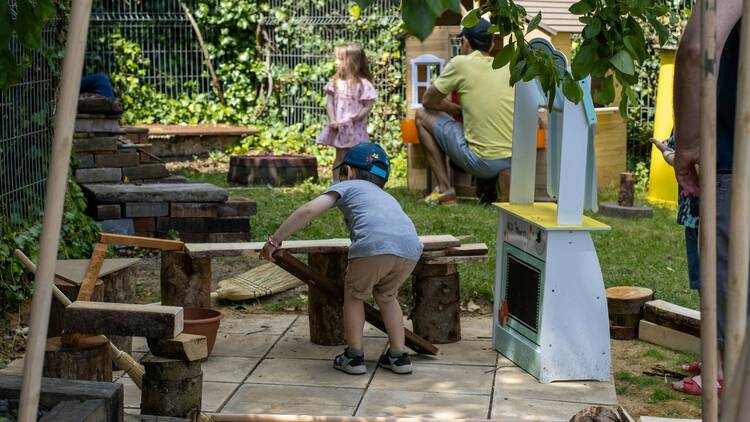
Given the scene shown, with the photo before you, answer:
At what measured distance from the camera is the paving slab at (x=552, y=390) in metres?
5.16

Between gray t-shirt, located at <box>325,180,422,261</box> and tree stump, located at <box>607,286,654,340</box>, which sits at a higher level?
gray t-shirt, located at <box>325,180,422,261</box>

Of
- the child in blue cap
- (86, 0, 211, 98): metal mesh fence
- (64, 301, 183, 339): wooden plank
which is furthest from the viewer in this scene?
(86, 0, 211, 98): metal mesh fence

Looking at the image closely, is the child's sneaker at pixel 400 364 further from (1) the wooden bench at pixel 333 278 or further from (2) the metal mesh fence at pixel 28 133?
(2) the metal mesh fence at pixel 28 133

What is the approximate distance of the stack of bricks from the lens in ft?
29.6

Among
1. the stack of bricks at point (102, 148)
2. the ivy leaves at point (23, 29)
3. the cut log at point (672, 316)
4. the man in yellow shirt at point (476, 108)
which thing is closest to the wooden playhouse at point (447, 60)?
the man in yellow shirt at point (476, 108)

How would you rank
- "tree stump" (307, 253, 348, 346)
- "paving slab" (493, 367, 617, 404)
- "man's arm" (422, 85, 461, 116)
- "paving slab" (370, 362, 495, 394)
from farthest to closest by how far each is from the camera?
"man's arm" (422, 85, 461, 116) < "tree stump" (307, 253, 348, 346) < "paving slab" (370, 362, 495, 394) < "paving slab" (493, 367, 617, 404)

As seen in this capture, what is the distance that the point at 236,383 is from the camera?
213 inches

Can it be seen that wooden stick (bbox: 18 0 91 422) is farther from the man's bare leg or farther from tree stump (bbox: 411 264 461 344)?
the man's bare leg

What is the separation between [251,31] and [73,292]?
11597 mm

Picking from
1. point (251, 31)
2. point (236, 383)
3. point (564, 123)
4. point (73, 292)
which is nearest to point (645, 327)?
point (564, 123)

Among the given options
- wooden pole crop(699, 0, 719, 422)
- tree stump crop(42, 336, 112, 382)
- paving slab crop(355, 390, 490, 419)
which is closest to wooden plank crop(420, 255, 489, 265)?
paving slab crop(355, 390, 490, 419)

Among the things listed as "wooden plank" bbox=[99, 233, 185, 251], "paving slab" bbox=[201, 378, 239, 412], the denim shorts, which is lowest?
"paving slab" bbox=[201, 378, 239, 412]

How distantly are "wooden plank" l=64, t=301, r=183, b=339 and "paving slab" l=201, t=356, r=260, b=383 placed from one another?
1.20 metres

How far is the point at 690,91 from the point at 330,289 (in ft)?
8.71
